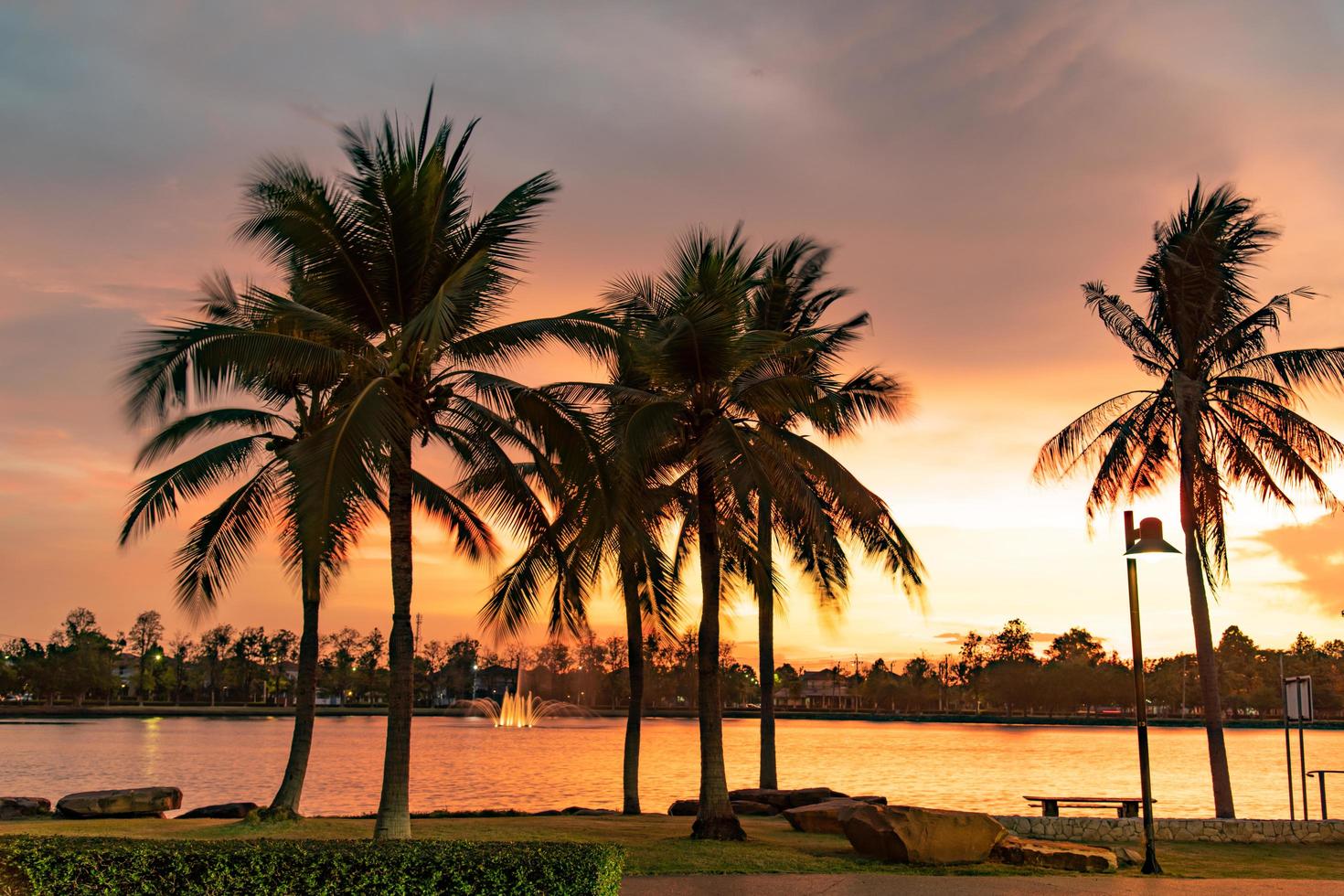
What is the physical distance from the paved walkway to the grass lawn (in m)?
0.75

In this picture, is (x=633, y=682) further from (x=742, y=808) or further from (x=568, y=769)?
(x=568, y=769)

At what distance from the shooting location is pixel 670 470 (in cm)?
2122

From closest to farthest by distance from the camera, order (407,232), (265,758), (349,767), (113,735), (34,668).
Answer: (407,232), (349,767), (265,758), (113,735), (34,668)

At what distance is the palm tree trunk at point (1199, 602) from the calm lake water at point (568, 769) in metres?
15.3

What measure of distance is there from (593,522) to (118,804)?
1281 centimetres

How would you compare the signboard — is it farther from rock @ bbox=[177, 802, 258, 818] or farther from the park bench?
rock @ bbox=[177, 802, 258, 818]

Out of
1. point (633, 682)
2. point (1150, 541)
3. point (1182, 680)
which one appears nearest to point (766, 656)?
point (633, 682)

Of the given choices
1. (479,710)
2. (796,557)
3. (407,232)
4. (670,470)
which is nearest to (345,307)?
(407,232)

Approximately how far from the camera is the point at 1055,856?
52.8ft

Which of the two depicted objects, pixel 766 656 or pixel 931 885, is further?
pixel 766 656

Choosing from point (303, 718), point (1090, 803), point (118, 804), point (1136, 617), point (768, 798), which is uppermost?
point (1136, 617)

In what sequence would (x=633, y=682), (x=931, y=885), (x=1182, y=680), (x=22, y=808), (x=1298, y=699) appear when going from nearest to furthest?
(x=931, y=885), (x=22, y=808), (x=1298, y=699), (x=633, y=682), (x=1182, y=680)

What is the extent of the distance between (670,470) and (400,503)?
19.7 feet

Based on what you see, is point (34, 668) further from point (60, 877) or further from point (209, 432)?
point (60, 877)
